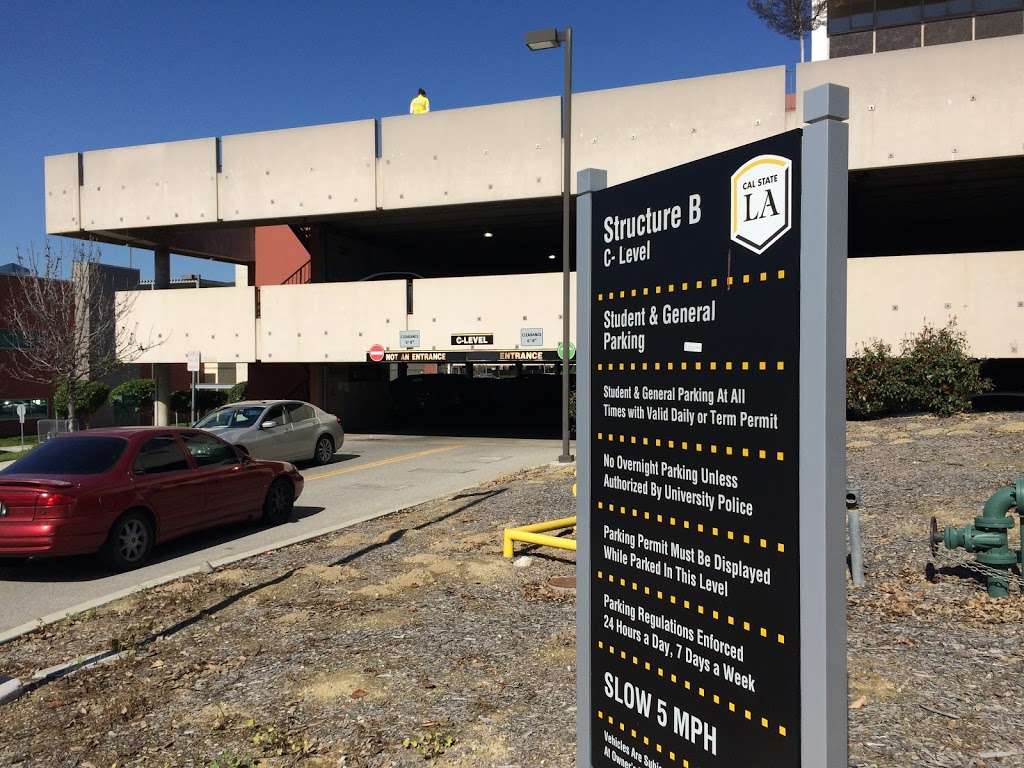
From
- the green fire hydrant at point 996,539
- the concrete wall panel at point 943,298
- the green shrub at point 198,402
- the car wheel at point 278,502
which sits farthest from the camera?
the green shrub at point 198,402

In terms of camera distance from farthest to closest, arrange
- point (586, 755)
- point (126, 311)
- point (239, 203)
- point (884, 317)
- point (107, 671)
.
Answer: point (126, 311), point (239, 203), point (884, 317), point (107, 671), point (586, 755)

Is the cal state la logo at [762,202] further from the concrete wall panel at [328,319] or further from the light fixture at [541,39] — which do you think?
the concrete wall panel at [328,319]

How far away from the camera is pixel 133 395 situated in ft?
106

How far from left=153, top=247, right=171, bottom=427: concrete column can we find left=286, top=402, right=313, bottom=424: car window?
1322cm

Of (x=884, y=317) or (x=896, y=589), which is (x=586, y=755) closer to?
(x=896, y=589)

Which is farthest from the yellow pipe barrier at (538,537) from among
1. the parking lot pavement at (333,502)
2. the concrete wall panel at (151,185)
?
the concrete wall panel at (151,185)

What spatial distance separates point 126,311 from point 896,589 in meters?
27.5

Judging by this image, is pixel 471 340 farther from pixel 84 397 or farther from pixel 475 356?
pixel 84 397

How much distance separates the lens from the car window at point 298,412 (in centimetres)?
1764

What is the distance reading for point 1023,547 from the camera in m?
5.97

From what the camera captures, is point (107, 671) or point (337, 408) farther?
point (337, 408)

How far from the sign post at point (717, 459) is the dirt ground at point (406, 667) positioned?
5.75ft

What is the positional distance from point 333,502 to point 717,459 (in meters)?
11.5

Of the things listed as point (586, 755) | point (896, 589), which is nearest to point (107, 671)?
point (586, 755)
